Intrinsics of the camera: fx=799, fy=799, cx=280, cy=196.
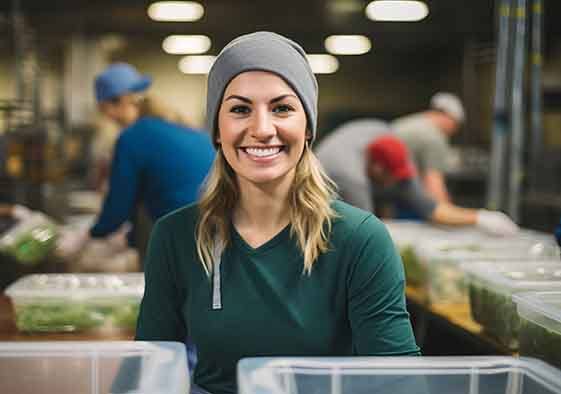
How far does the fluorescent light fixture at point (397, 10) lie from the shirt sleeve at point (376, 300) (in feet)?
16.2

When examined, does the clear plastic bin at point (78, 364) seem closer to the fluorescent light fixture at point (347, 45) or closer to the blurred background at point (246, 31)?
the blurred background at point (246, 31)

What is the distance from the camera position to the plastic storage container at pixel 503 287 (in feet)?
5.77

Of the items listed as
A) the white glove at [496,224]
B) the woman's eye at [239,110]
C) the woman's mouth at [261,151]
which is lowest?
the white glove at [496,224]

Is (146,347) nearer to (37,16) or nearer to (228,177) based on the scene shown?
(228,177)

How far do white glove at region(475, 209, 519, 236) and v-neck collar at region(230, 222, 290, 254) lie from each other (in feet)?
5.26

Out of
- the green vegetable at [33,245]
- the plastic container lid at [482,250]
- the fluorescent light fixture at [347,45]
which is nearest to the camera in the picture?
the plastic container lid at [482,250]

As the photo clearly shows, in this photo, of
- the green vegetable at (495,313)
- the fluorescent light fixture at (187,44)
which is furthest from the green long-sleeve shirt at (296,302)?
the fluorescent light fixture at (187,44)

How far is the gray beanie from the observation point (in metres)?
1.31

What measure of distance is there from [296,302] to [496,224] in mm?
1672

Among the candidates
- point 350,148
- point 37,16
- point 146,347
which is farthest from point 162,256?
point 37,16

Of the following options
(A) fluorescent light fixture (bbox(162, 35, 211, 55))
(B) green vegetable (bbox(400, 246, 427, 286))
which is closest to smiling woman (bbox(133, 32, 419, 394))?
(B) green vegetable (bbox(400, 246, 427, 286))

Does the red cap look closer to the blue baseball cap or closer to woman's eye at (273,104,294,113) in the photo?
the blue baseball cap

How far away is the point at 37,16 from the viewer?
19.0 feet

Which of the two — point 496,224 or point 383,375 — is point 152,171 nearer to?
point 496,224
